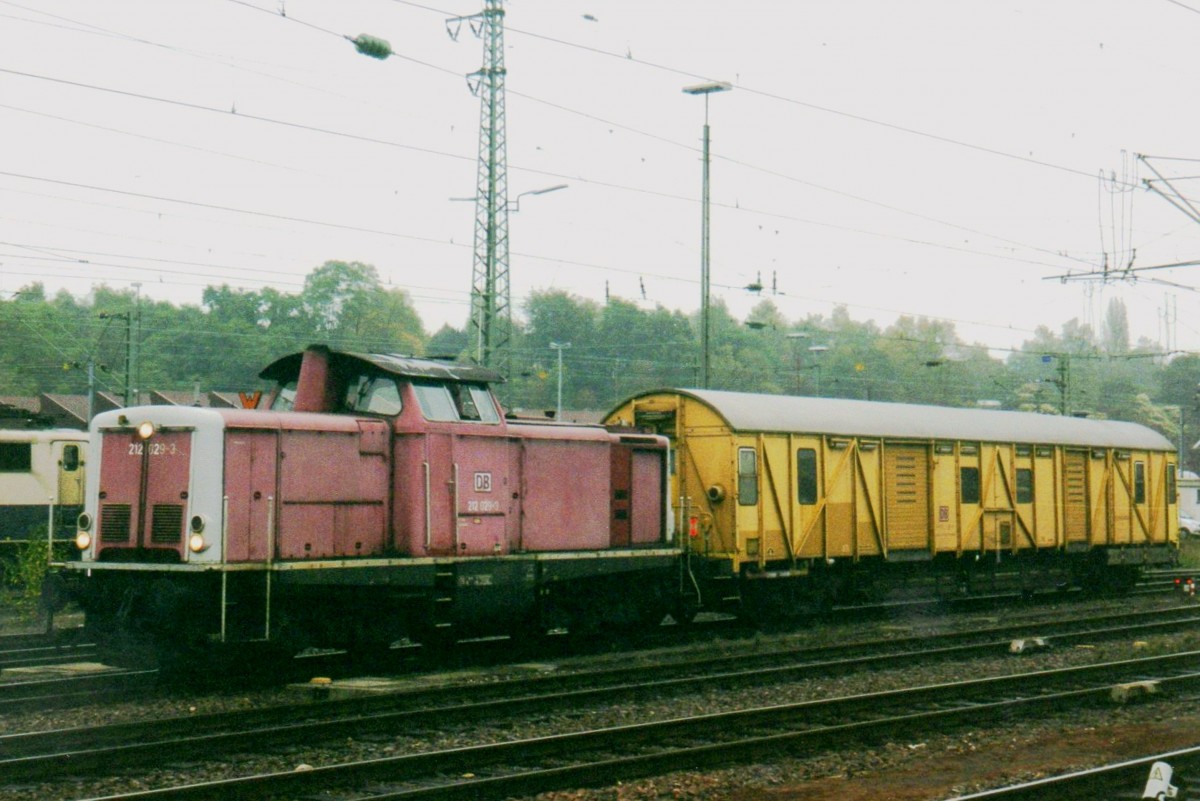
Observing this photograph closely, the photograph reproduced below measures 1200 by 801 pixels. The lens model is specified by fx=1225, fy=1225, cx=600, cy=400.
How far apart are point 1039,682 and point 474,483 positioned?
7017mm

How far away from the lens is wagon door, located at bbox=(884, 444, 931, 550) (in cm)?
2103

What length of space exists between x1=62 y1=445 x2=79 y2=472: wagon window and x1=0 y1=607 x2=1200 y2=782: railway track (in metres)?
17.4

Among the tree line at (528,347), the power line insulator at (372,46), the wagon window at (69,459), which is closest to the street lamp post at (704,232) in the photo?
the power line insulator at (372,46)

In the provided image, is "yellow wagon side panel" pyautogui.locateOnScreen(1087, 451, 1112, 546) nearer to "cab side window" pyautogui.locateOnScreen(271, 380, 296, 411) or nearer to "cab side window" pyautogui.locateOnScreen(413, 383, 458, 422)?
"cab side window" pyautogui.locateOnScreen(413, 383, 458, 422)

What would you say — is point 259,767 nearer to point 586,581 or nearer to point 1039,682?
point 586,581

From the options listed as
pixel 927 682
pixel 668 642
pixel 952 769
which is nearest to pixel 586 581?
pixel 668 642

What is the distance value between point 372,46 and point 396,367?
17.2ft

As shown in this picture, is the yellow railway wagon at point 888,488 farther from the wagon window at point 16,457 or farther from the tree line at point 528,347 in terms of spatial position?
the tree line at point 528,347

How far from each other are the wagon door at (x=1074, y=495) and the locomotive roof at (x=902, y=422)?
36 centimetres

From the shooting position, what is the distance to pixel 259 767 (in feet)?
31.9

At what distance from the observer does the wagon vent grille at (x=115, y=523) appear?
13.5 meters

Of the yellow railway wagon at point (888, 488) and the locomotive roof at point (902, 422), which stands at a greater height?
the locomotive roof at point (902, 422)

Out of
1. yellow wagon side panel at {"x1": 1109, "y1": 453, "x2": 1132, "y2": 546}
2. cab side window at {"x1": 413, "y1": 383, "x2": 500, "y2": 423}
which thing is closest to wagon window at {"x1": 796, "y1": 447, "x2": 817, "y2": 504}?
cab side window at {"x1": 413, "y1": 383, "x2": 500, "y2": 423}

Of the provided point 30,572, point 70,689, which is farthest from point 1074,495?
point 30,572
